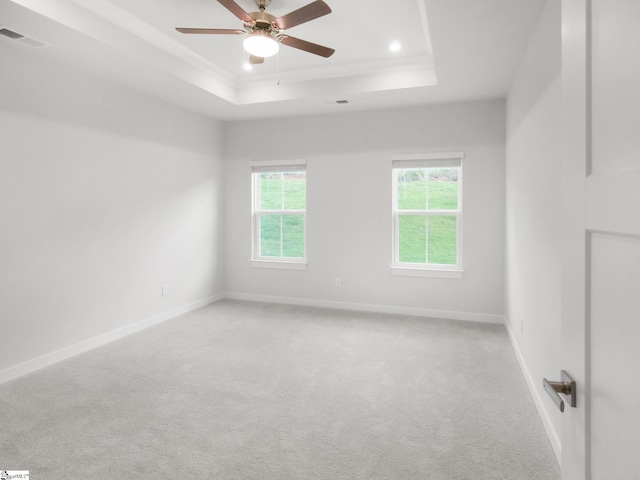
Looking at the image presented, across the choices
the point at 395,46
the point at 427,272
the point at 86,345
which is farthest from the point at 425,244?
the point at 86,345

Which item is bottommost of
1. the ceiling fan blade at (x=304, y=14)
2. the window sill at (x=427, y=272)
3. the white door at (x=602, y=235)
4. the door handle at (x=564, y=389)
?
the window sill at (x=427, y=272)

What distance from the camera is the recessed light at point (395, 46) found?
3596 millimetres

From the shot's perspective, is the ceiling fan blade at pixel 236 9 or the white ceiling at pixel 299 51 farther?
the white ceiling at pixel 299 51

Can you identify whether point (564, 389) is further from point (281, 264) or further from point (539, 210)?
point (281, 264)

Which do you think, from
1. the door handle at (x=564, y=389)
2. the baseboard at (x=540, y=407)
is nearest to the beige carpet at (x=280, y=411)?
the baseboard at (x=540, y=407)

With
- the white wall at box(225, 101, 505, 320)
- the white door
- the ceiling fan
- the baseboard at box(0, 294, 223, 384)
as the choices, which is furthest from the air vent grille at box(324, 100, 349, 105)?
the white door

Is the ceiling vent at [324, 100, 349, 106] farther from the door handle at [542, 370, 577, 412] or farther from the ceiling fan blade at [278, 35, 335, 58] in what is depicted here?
the door handle at [542, 370, 577, 412]

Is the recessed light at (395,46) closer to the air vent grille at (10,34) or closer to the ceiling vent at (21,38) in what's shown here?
the ceiling vent at (21,38)

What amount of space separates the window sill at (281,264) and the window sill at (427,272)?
1268mm

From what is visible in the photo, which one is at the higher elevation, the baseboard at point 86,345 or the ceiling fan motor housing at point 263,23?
the ceiling fan motor housing at point 263,23

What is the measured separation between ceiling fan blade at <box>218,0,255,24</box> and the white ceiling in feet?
1.58

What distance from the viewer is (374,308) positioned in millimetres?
5039

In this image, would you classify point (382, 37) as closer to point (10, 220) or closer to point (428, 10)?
point (428, 10)

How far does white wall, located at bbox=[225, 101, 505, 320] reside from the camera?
4.53m
